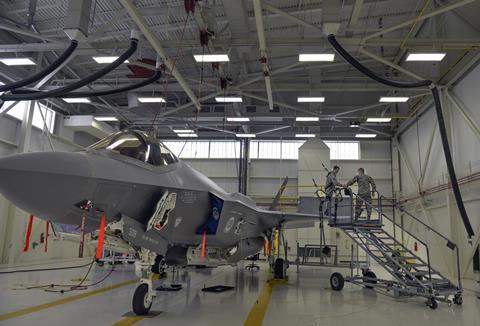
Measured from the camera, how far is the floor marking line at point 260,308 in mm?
5719

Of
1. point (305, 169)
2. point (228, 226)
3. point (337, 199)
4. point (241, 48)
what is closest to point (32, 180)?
point (228, 226)

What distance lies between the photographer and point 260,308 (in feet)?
22.4

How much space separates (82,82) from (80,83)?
0.26ft

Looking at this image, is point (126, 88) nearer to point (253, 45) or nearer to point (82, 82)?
point (82, 82)

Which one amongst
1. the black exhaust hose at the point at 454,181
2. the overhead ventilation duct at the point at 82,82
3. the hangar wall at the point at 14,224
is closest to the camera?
the overhead ventilation duct at the point at 82,82

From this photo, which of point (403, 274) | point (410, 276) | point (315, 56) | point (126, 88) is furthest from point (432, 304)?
point (126, 88)

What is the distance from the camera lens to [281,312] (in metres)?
6.45

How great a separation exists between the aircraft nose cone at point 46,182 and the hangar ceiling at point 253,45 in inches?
219

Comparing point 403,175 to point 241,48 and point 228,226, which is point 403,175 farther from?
point 228,226

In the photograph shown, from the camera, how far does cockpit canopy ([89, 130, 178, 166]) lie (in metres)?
5.55

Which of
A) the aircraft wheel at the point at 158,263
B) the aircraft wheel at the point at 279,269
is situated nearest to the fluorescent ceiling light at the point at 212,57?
the aircraft wheel at the point at 158,263

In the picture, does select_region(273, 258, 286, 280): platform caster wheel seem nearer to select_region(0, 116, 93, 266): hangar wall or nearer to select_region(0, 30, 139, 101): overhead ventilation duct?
select_region(0, 30, 139, 101): overhead ventilation duct

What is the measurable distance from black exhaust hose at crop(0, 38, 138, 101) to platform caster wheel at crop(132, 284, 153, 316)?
605 centimetres

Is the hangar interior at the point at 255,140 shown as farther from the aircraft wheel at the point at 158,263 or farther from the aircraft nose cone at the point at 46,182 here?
the aircraft wheel at the point at 158,263
